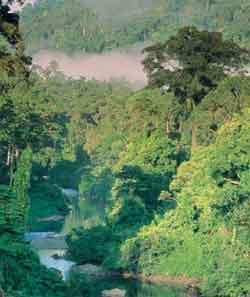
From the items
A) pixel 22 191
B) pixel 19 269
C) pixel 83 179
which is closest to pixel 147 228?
pixel 22 191

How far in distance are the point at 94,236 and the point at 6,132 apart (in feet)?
97.5

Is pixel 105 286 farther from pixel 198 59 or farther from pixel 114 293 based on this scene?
pixel 198 59

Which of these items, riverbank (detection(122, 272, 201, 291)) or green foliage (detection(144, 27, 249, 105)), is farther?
green foliage (detection(144, 27, 249, 105))

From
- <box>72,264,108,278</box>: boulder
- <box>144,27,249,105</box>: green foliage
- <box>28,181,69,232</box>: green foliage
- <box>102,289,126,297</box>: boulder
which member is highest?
<box>144,27,249,105</box>: green foliage

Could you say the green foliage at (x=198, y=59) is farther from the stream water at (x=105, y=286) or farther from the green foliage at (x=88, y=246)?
the green foliage at (x=88, y=246)

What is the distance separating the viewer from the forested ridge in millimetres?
29172

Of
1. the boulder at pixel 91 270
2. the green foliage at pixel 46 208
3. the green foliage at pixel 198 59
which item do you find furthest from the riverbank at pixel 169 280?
the green foliage at pixel 198 59

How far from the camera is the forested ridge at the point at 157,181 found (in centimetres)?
2917

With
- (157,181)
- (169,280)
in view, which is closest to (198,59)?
(157,181)

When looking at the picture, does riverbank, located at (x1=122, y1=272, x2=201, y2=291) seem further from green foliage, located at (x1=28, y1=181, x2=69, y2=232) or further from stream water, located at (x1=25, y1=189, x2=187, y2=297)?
green foliage, located at (x1=28, y1=181, x2=69, y2=232)

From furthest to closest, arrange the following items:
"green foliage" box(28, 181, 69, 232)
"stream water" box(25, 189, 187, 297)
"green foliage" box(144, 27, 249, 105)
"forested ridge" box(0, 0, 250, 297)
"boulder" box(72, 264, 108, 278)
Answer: "green foliage" box(144, 27, 249, 105) < "green foliage" box(28, 181, 69, 232) < "boulder" box(72, 264, 108, 278) < "stream water" box(25, 189, 187, 297) < "forested ridge" box(0, 0, 250, 297)

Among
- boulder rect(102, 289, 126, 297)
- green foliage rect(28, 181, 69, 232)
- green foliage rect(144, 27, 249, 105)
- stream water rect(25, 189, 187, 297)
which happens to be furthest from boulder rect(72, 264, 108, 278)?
green foliage rect(144, 27, 249, 105)

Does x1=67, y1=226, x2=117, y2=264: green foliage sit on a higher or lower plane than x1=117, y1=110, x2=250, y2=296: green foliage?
lower

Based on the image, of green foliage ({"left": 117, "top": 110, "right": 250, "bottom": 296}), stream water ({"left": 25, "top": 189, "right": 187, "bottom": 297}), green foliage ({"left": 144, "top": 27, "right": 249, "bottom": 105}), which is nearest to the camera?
stream water ({"left": 25, "top": 189, "right": 187, "bottom": 297})
